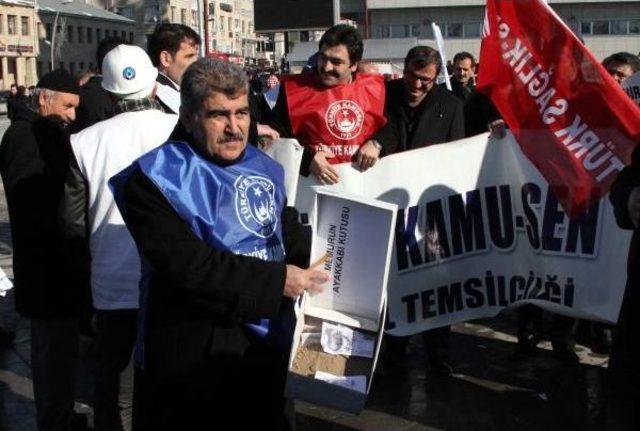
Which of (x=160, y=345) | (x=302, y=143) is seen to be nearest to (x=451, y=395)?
(x=302, y=143)

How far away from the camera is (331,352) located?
3.40m

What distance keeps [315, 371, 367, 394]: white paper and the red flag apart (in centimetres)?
181

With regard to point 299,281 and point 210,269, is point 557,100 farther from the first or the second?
point 210,269

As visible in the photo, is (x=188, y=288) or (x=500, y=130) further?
(x=500, y=130)

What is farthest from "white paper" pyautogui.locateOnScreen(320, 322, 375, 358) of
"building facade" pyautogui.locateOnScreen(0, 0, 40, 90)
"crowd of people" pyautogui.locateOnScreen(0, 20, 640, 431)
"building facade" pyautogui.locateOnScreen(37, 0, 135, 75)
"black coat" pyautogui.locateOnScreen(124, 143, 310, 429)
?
"building facade" pyautogui.locateOnScreen(37, 0, 135, 75)

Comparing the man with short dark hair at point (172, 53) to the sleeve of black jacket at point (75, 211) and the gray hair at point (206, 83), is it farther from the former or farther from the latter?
the gray hair at point (206, 83)

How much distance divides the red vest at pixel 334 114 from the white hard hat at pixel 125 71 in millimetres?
1196

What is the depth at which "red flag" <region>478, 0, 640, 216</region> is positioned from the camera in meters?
4.13

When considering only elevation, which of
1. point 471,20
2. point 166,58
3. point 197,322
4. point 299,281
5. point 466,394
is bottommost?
point 466,394

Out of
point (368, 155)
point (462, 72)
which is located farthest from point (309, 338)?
point (462, 72)

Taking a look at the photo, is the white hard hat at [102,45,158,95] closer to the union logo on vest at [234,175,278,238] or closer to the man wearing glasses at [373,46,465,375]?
the union logo on vest at [234,175,278,238]

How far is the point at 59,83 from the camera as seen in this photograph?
4.01 meters

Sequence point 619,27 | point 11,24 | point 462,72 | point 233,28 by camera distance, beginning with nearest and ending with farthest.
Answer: point 462,72, point 619,27, point 11,24, point 233,28

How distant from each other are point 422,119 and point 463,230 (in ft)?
2.37
